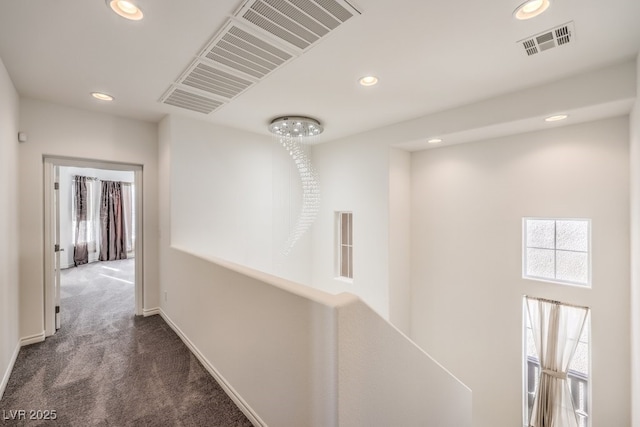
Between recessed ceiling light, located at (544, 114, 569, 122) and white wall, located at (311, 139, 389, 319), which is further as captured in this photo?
white wall, located at (311, 139, 389, 319)

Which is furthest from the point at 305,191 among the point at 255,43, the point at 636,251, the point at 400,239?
the point at 636,251

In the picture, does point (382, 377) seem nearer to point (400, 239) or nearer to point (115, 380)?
point (115, 380)

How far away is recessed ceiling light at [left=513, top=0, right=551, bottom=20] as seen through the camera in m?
1.48

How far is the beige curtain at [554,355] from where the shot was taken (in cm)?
283

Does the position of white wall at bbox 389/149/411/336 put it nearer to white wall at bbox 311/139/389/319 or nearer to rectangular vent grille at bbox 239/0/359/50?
white wall at bbox 311/139/389/319

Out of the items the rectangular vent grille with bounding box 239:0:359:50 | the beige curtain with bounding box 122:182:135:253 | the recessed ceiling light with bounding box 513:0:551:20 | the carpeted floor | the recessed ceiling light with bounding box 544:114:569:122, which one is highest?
the recessed ceiling light with bounding box 513:0:551:20

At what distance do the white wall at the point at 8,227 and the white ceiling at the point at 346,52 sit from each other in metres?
0.27

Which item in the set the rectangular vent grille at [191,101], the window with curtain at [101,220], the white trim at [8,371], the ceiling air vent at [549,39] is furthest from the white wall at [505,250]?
the window with curtain at [101,220]

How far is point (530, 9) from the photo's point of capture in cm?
153

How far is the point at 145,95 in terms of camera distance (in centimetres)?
267

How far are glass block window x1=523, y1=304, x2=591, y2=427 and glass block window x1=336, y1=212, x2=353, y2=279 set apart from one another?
2335 millimetres

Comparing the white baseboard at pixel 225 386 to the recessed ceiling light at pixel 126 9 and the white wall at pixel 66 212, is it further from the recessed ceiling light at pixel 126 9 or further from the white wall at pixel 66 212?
the white wall at pixel 66 212

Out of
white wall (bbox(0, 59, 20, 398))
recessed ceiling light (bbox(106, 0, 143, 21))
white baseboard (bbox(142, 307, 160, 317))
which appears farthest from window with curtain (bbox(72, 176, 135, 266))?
recessed ceiling light (bbox(106, 0, 143, 21))

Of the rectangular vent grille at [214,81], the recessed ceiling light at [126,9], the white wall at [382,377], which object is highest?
the rectangular vent grille at [214,81]
